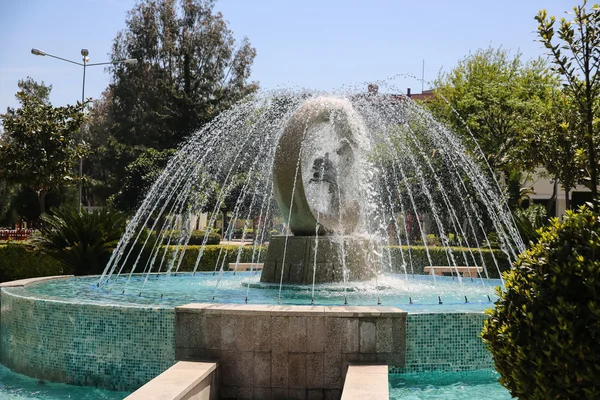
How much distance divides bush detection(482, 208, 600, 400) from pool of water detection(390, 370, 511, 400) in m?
2.26

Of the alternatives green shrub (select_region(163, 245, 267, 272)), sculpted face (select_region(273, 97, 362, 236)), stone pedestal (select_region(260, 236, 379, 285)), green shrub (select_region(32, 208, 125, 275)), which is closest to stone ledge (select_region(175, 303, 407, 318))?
stone pedestal (select_region(260, 236, 379, 285))

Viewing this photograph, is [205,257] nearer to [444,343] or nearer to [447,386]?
[444,343]

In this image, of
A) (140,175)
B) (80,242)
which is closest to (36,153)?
(80,242)

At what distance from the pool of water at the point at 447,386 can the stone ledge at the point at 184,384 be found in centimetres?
165

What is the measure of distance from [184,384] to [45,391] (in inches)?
94.6

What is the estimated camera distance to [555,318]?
376 centimetres

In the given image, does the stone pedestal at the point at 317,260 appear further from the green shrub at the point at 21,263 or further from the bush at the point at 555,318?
the green shrub at the point at 21,263

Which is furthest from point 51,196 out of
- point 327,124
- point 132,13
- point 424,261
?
point 327,124

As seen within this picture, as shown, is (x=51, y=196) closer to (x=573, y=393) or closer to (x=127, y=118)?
(x=127, y=118)

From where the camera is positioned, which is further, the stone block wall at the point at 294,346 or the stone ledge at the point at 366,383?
the stone block wall at the point at 294,346

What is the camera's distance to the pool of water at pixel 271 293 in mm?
8461

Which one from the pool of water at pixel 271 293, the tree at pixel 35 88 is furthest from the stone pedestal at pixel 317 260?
the tree at pixel 35 88

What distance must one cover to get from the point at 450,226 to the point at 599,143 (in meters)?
24.5

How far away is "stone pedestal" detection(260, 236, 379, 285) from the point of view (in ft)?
35.2
